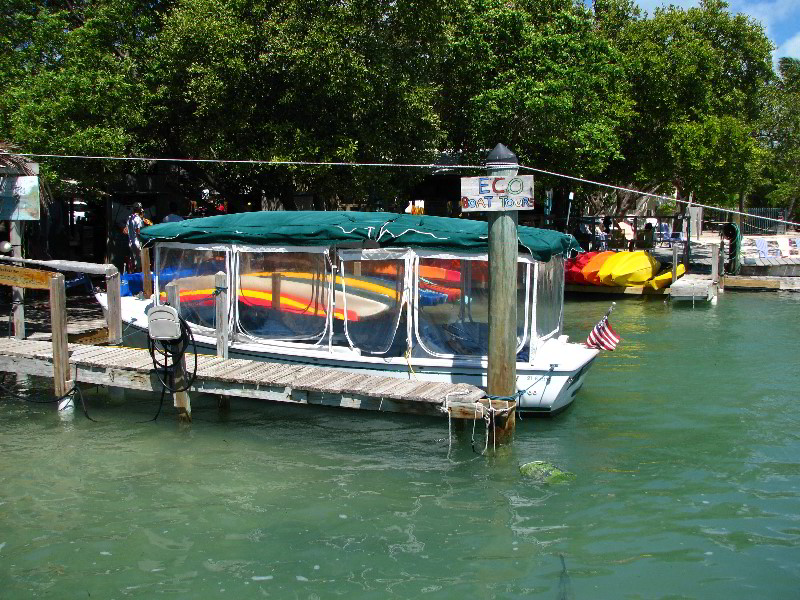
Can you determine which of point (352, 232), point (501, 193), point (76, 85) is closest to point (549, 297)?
point (501, 193)

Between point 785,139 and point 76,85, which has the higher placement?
point 785,139

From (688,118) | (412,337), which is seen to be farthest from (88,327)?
(688,118)

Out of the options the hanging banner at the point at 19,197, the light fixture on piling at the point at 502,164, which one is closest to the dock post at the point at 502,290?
the light fixture on piling at the point at 502,164

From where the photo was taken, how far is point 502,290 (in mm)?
9180

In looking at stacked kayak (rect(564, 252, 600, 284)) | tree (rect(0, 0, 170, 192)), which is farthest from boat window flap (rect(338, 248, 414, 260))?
stacked kayak (rect(564, 252, 600, 284))

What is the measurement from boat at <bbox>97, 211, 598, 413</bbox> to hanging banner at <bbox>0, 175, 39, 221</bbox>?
6.64 feet

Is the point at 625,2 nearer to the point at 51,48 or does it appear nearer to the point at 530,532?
the point at 51,48

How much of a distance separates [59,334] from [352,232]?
3.78 metres

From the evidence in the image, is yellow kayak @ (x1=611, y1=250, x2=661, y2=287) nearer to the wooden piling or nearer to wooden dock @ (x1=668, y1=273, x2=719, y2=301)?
wooden dock @ (x1=668, y1=273, x2=719, y2=301)

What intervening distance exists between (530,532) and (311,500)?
85.2 inches

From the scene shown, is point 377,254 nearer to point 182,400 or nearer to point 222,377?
point 222,377

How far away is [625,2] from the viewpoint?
27.1 meters

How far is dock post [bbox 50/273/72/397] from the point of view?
10219mm

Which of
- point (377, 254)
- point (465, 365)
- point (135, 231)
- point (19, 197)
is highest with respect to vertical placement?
point (19, 197)
